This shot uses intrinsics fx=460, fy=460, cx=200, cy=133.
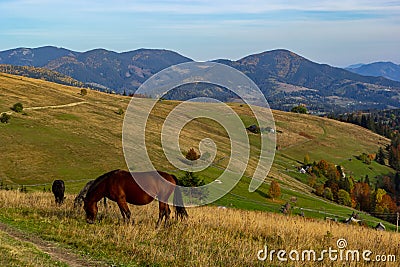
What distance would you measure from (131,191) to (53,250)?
4.05 meters

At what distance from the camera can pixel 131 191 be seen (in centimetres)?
1580

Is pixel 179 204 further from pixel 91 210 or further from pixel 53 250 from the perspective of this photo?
pixel 53 250

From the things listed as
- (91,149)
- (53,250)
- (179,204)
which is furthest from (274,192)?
→ (53,250)

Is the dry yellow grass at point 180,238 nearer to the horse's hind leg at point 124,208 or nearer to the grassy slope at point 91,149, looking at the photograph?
the horse's hind leg at point 124,208

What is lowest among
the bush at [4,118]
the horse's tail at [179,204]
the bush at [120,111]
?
the bush at [4,118]

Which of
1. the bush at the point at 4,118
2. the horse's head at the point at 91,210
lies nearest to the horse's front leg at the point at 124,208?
the horse's head at the point at 91,210

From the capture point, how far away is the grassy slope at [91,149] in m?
66.2

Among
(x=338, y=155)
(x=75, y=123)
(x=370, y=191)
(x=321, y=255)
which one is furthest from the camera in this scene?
(x=338, y=155)

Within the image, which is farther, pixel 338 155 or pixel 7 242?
pixel 338 155

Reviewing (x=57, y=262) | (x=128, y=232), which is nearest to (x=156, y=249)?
(x=128, y=232)

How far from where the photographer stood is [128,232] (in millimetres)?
Answer: 13617

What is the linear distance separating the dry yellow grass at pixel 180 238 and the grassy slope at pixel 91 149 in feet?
124

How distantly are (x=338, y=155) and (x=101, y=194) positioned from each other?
497 ft

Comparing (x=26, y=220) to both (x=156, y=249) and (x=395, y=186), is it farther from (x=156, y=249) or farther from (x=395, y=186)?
(x=395, y=186)
